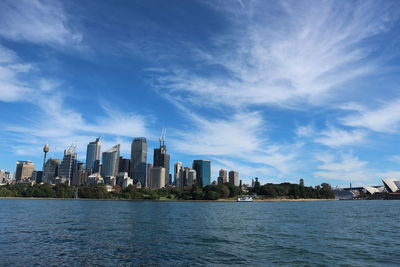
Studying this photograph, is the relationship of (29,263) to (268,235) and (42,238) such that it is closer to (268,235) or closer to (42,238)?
(42,238)

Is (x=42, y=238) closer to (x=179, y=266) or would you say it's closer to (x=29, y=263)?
(x=29, y=263)

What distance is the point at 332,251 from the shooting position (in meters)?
38.9

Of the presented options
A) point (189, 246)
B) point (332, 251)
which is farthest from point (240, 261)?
point (332, 251)

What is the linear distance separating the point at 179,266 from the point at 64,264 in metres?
11.8

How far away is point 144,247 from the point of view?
40750 millimetres

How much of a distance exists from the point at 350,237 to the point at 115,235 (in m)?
40.0

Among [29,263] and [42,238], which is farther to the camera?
[42,238]

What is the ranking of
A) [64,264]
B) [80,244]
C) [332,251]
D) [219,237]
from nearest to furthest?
[64,264] < [332,251] < [80,244] < [219,237]

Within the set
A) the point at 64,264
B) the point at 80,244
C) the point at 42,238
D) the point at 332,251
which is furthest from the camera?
the point at 42,238

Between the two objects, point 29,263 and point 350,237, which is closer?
point 29,263

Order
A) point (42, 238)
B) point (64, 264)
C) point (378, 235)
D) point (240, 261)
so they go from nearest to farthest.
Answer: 1. point (64, 264)
2. point (240, 261)
3. point (42, 238)
4. point (378, 235)

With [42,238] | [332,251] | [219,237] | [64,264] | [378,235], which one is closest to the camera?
[64,264]

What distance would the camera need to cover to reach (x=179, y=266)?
1215 inches

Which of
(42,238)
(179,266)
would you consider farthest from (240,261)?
(42,238)
